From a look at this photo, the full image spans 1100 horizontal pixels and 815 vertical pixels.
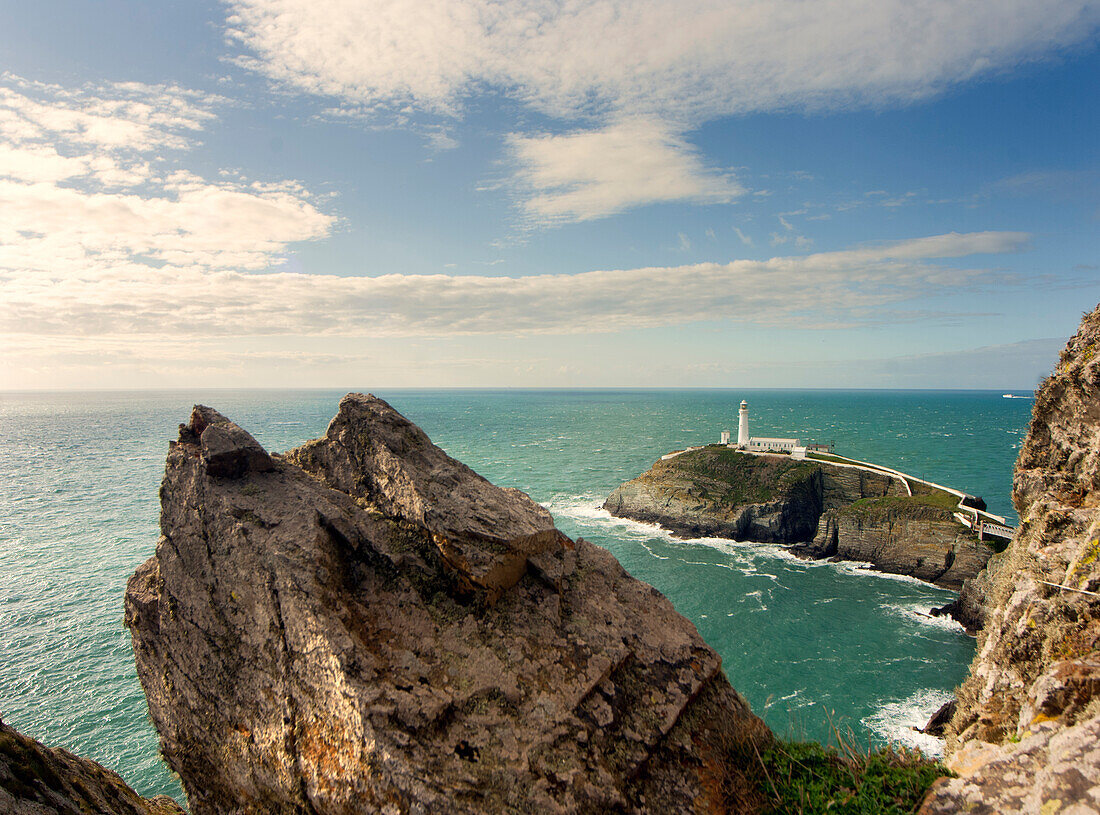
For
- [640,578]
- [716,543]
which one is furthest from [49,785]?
[716,543]

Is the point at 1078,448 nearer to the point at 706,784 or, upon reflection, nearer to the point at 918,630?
the point at 706,784

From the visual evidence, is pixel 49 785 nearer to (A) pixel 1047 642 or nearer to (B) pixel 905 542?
(A) pixel 1047 642

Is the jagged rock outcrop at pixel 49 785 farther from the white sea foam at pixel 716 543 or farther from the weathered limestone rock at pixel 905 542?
the weathered limestone rock at pixel 905 542

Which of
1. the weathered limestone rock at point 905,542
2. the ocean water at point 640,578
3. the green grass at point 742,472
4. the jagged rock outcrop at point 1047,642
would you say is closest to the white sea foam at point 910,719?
the ocean water at point 640,578

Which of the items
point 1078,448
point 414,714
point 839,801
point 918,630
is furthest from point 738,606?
point 414,714

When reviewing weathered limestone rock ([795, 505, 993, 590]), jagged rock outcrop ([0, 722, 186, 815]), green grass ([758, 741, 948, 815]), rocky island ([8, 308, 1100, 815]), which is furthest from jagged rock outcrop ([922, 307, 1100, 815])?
weathered limestone rock ([795, 505, 993, 590])

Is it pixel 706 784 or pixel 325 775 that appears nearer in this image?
pixel 325 775
